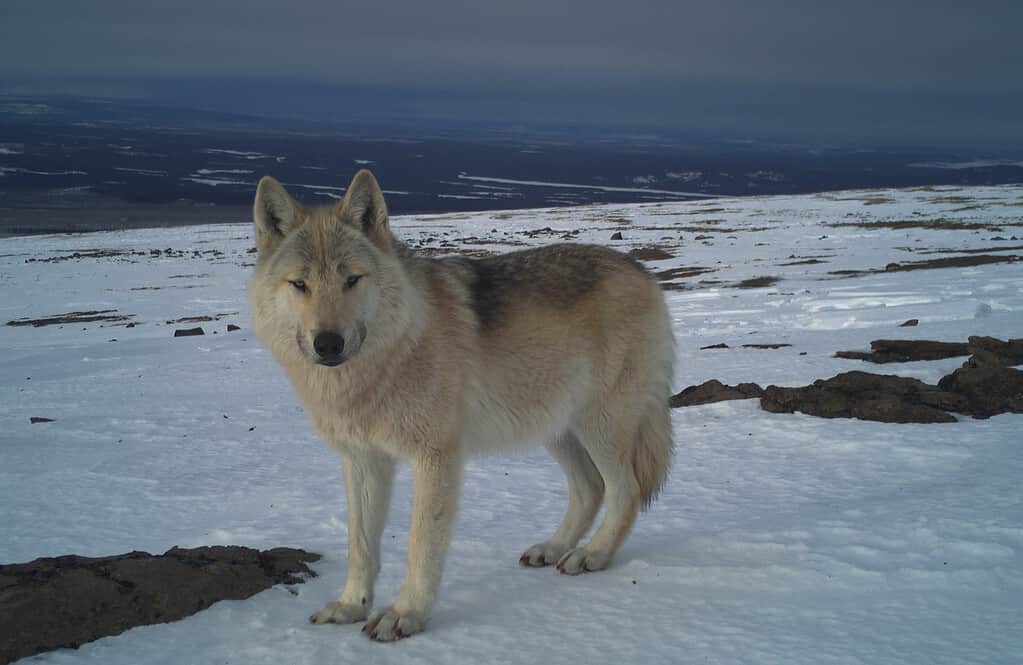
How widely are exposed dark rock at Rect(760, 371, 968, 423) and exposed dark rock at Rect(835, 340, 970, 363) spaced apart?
2233mm

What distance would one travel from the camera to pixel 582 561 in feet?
16.6

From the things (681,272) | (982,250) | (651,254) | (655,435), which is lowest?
(681,272)

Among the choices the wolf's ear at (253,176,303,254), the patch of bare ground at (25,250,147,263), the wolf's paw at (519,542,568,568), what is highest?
the wolf's ear at (253,176,303,254)

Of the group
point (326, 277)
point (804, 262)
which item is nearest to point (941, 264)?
point (804, 262)

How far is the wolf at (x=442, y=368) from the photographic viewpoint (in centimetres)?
424

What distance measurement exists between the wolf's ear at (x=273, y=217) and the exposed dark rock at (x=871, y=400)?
6080mm

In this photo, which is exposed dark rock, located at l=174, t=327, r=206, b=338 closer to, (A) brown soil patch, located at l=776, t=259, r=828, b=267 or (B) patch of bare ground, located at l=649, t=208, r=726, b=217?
(A) brown soil patch, located at l=776, t=259, r=828, b=267

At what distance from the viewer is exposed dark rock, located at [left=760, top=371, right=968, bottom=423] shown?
25.8ft

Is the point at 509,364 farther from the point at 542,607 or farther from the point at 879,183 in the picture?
the point at 879,183

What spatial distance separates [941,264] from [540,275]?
75.2 feet

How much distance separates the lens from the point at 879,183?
17088 centimetres

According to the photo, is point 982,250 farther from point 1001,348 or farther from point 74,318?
point 74,318

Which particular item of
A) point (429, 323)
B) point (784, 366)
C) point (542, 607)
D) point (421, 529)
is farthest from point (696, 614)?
point (784, 366)

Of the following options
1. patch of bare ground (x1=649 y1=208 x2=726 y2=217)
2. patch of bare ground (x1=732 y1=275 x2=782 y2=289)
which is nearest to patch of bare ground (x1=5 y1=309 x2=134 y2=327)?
patch of bare ground (x1=732 y1=275 x2=782 y2=289)
